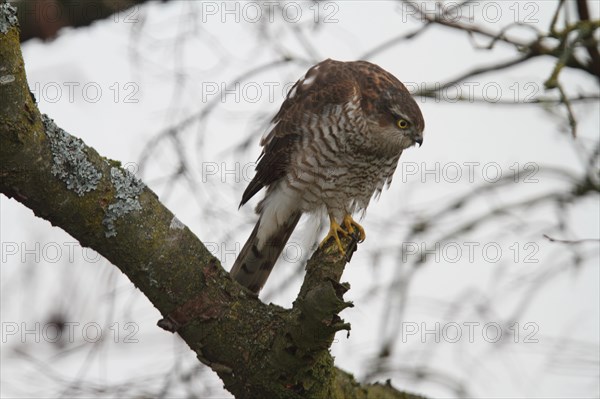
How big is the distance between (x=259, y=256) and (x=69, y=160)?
2.32 metres

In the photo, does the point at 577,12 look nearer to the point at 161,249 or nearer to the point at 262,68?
the point at 262,68

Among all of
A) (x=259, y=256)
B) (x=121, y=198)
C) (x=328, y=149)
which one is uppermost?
(x=328, y=149)

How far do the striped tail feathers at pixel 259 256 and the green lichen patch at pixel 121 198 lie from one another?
6.38 ft

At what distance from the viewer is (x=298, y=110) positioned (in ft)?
16.1

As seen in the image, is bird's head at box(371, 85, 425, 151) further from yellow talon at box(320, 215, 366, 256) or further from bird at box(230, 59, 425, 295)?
yellow talon at box(320, 215, 366, 256)

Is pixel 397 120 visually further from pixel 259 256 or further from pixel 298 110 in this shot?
pixel 259 256

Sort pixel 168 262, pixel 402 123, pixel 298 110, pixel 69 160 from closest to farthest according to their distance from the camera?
pixel 69 160
pixel 168 262
pixel 402 123
pixel 298 110

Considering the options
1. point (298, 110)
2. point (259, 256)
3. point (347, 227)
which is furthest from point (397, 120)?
point (259, 256)

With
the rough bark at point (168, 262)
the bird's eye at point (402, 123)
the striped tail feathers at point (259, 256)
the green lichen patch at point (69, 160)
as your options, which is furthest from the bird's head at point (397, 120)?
the green lichen patch at point (69, 160)

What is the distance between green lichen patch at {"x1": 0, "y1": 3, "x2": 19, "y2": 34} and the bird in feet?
7.89

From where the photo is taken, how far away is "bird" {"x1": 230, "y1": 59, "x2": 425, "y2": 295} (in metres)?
4.77

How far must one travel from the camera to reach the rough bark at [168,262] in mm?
2680

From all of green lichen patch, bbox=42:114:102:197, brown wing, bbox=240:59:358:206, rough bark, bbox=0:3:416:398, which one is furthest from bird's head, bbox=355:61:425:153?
green lichen patch, bbox=42:114:102:197

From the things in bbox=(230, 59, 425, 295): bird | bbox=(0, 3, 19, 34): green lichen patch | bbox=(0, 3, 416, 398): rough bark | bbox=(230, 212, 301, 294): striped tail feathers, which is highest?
bbox=(230, 59, 425, 295): bird
